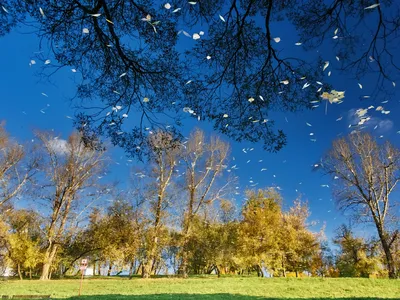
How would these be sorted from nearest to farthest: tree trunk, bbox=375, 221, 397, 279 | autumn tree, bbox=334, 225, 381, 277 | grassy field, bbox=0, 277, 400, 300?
grassy field, bbox=0, 277, 400, 300
tree trunk, bbox=375, 221, 397, 279
autumn tree, bbox=334, 225, 381, 277

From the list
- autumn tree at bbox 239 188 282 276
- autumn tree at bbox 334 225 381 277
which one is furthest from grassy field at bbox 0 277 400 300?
autumn tree at bbox 334 225 381 277

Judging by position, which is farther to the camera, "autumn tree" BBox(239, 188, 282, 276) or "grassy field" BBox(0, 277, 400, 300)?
"autumn tree" BBox(239, 188, 282, 276)

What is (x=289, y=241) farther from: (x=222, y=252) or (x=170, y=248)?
(x=170, y=248)

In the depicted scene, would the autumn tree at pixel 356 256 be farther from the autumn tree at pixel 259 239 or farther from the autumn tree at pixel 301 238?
the autumn tree at pixel 259 239

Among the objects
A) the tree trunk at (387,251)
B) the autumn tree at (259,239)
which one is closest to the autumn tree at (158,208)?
the autumn tree at (259,239)

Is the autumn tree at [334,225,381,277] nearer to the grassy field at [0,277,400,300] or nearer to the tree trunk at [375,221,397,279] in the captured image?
the tree trunk at [375,221,397,279]

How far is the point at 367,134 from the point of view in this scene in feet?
65.9

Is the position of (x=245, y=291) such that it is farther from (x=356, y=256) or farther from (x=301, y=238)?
(x=356, y=256)

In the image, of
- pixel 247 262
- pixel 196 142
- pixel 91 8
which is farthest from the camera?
pixel 196 142

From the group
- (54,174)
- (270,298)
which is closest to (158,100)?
(270,298)

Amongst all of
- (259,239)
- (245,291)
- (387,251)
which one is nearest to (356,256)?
(387,251)

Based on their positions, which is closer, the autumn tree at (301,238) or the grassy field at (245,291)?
the grassy field at (245,291)

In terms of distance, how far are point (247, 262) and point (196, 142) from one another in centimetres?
1009

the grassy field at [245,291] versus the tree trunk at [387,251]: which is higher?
the tree trunk at [387,251]
